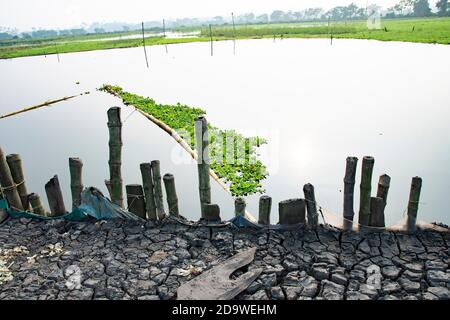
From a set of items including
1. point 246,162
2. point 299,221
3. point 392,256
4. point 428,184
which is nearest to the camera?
point 392,256

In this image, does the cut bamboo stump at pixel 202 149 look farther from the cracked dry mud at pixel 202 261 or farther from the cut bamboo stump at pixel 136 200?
the cut bamboo stump at pixel 136 200

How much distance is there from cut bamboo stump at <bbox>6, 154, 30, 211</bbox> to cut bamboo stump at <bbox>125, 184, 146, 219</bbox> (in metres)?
1.84

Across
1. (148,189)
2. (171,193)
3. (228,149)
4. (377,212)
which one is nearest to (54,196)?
(148,189)

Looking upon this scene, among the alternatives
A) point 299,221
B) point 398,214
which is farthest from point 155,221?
point 398,214

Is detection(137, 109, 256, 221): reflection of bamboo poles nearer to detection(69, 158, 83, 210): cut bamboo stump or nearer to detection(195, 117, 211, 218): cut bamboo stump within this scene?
detection(195, 117, 211, 218): cut bamboo stump

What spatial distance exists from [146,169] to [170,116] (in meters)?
7.44

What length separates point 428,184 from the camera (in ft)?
22.8

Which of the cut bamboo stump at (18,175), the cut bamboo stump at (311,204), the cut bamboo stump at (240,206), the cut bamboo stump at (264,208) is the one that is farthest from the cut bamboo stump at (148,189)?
the cut bamboo stump at (311,204)

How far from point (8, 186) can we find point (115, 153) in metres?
1.82

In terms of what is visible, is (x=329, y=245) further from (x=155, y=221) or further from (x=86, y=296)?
(x=86, y=296)
